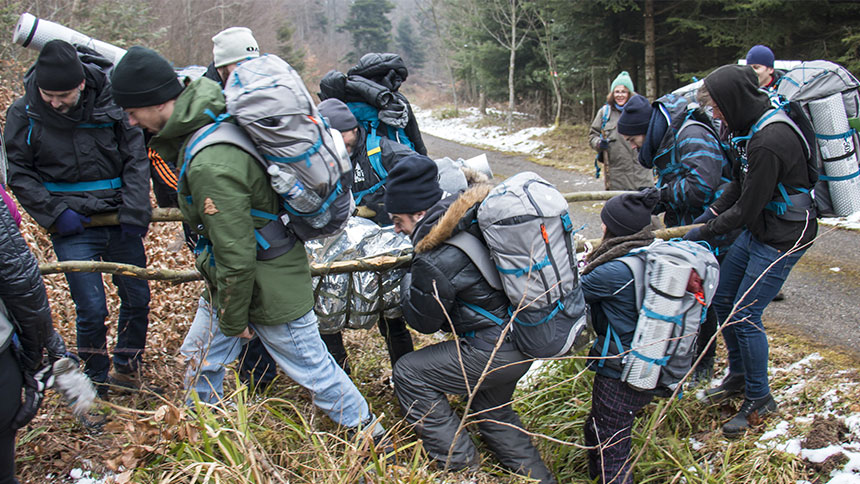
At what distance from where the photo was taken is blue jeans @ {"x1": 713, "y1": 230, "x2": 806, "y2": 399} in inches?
147

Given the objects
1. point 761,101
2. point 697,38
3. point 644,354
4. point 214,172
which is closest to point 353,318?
point 214,172

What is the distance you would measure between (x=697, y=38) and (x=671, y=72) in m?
1.77

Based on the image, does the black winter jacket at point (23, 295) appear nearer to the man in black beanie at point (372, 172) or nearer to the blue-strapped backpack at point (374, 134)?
the man in black beanie at point (372, 172)

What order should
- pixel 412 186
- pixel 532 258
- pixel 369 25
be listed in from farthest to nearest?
pixel 369 25 < pixel 412 186 < pixel 532 258

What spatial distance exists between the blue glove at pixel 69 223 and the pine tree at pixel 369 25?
47793 millimetres

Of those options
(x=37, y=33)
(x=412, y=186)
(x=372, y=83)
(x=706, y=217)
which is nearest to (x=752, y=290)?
(x=706, y=217)

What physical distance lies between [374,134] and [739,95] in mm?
2603

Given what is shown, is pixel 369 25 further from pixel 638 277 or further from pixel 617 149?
pixel 638 277

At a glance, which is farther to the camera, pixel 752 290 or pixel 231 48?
pixel 231 48

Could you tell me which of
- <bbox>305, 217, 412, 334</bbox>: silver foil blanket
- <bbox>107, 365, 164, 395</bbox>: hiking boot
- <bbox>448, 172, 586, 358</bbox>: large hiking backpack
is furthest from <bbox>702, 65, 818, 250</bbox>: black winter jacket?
<bbox>107, 365, 164, 395</bbox>: hiking boot

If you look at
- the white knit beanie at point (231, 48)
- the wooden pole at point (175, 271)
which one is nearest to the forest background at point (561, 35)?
the white knit beanie at point (231, 48)

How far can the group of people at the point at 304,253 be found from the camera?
2.61 m

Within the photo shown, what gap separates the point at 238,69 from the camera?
273 cm

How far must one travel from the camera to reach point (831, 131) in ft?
12.1
